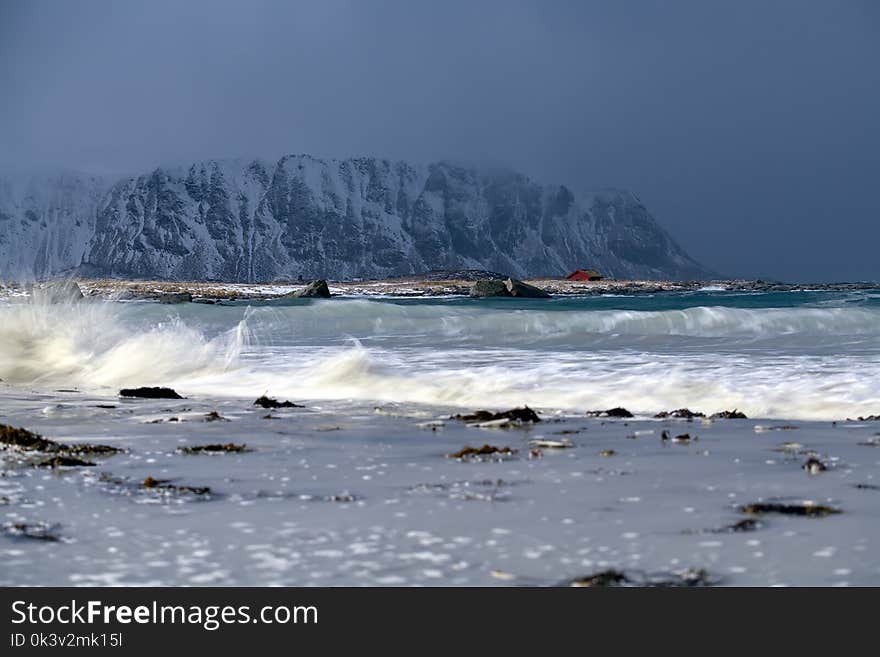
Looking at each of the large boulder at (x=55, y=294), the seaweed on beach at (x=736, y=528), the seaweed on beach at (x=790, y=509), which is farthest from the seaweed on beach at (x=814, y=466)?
the large boulder at (x=55, y=294)

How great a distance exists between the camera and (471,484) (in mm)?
5891

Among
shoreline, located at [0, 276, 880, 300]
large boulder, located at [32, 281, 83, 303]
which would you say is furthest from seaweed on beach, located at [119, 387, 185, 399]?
shoreline, located at [0, 276, 880, 300]

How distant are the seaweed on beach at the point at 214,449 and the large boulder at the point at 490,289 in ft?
222

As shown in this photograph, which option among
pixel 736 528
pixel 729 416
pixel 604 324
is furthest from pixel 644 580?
pixel 604 324

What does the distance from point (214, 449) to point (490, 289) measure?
68.6 metres

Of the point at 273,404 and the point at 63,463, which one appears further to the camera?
the point at 273,404

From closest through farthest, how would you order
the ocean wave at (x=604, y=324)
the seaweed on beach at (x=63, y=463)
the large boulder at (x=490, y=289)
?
the seaweed on beach at (x=63, y=463) < the ocean wave at (x=604, y=324) < the large boulder at (x=490, y=289)

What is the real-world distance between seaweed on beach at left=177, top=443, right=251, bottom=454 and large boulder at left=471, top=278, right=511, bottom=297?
222ft

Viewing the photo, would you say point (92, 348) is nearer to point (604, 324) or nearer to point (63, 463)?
point (63, 463)

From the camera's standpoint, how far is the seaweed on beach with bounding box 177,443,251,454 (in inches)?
285

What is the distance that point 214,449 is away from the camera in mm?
7359

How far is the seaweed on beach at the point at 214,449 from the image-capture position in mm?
7236

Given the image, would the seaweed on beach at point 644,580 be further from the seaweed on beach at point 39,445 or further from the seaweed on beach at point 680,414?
the seaweed on beach at point 680,414
